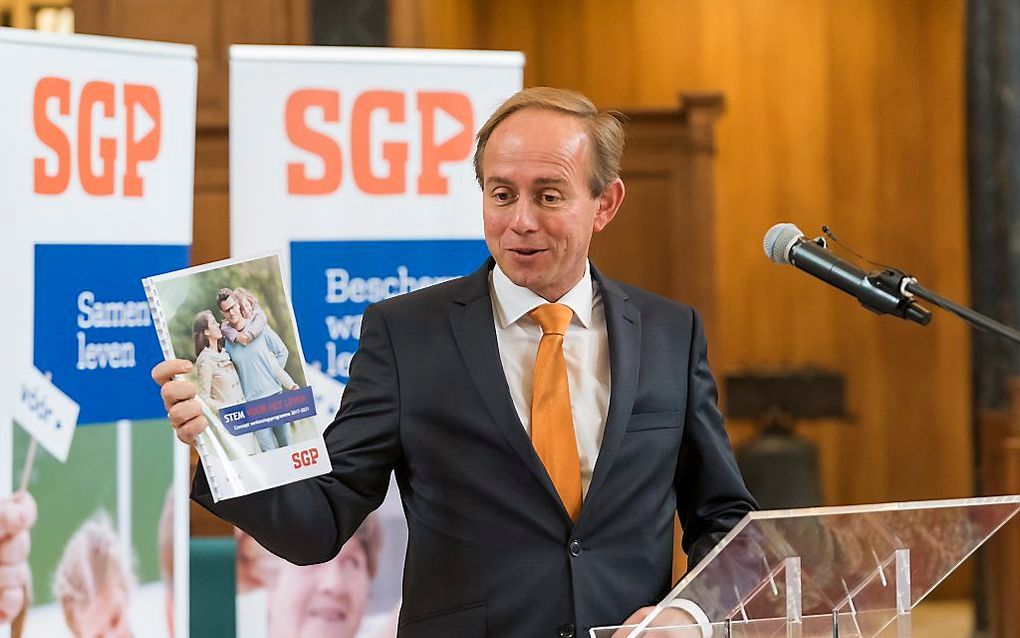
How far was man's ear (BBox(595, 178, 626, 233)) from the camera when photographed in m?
2.12

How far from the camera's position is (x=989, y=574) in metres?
5.66

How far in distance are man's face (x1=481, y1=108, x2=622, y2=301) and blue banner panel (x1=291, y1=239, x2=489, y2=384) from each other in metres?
1.36

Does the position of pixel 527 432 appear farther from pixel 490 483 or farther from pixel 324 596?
pixel 324 596

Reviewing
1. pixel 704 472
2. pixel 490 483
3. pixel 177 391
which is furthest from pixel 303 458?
pixel 704 472

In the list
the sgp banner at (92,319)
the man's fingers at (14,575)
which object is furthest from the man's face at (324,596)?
the man's fingers at (14,575)

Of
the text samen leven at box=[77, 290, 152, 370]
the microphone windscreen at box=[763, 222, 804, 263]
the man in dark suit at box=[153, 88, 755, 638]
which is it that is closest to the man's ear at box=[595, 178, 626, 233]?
the man in dark suit at box=[153, 88, 755, 638]

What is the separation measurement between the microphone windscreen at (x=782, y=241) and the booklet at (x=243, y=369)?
2.15ft

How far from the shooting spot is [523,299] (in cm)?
206

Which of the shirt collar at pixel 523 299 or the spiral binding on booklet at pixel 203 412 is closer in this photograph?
the spiral binding on booklet at pixel 203 412

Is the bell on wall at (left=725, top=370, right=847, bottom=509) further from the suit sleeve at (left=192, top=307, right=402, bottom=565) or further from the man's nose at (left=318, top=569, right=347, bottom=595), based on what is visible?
the suit sleeve at (left=192, top=307, right=402, bottom=565)

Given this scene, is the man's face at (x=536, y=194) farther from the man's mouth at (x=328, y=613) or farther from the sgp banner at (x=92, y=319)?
the man's mouth at (x=328, y=613)

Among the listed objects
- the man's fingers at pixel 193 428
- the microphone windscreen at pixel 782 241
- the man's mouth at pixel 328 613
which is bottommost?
the man's mouth at pixel 328 613

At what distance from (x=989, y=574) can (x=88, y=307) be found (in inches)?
163

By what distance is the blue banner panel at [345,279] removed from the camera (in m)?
3.32
